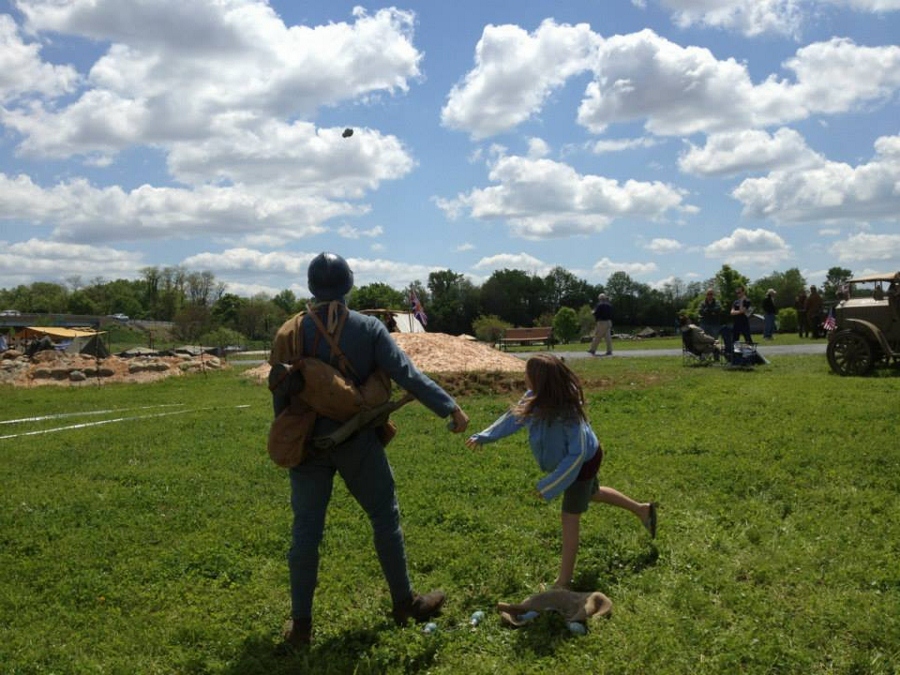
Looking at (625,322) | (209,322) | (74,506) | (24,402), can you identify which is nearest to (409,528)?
(74,506)

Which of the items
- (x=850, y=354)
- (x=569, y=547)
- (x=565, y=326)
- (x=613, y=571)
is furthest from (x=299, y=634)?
(x=565, y=326)

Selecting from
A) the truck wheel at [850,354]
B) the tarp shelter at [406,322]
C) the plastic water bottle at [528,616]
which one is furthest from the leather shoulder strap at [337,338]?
the tarp shelter at [406,322]

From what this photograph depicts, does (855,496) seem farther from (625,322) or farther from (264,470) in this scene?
(625,322)

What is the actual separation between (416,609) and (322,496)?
892mm

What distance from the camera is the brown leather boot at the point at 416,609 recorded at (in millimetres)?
4246

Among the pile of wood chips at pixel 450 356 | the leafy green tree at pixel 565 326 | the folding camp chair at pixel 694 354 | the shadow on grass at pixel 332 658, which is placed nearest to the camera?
the shadow on grass at pixel 332 658

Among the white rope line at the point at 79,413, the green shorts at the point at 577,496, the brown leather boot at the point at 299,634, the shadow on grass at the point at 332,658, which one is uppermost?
the green shorts at the point at 577,496

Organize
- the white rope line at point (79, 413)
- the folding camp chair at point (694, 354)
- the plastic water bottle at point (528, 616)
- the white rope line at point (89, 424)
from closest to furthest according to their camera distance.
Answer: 1. the plastic water bottle at point (528, 616)
2. the white rope line at point (89, 424)
3. the white rope line at point (79, 413)
4. the folding camp chair at point (694, 354)

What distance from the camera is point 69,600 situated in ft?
16.1

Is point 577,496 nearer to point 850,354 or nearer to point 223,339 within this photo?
point 850,354

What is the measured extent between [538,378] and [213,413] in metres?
9.78

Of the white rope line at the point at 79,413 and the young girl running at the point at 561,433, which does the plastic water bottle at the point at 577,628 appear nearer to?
the young girl running at the point at 561,433

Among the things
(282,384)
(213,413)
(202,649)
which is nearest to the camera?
(282,384)

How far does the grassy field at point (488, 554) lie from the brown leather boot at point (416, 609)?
122 mm
